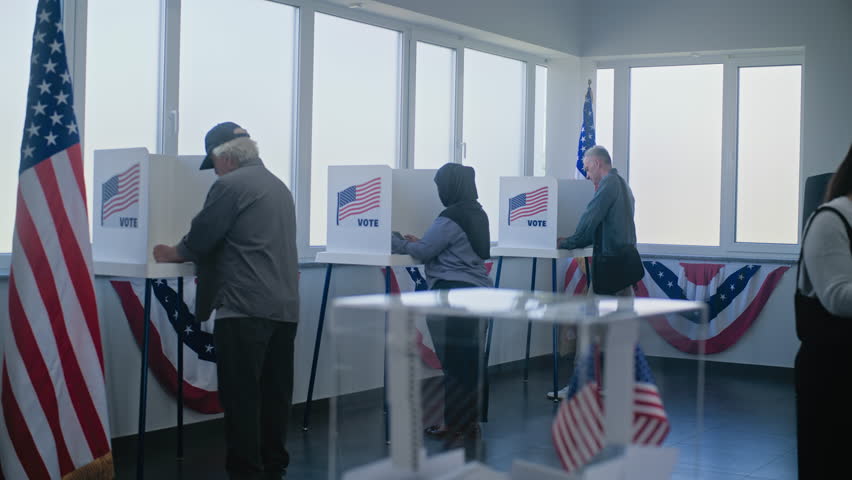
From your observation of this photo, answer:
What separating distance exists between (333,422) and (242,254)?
1984mm

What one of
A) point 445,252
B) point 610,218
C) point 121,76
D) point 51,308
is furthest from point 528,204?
point 51,308

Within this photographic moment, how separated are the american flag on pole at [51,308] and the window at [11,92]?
58 cm

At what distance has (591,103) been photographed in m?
7.03

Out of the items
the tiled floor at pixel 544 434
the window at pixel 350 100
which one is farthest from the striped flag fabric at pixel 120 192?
the window at pixel 350 100

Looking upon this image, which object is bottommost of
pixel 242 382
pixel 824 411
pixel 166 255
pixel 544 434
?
pixel 242 382

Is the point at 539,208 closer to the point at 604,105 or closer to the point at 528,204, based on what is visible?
the point at 528,204

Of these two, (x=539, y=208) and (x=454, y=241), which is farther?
(x=539, y=208)

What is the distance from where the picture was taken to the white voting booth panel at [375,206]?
4402 millimetres

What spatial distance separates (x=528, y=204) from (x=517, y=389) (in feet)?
14.2

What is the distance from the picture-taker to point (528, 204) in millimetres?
5602

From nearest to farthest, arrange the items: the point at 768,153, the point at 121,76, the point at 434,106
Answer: the point at 121,76
the point at 434,106
the point at 768,153

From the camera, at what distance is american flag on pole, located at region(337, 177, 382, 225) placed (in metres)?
4.44

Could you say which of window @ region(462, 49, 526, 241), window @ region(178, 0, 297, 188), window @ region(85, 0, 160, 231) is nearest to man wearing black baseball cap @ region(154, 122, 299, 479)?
window @ region(85, 0, 160, 231)

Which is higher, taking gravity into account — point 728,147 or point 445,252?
point 728,147
